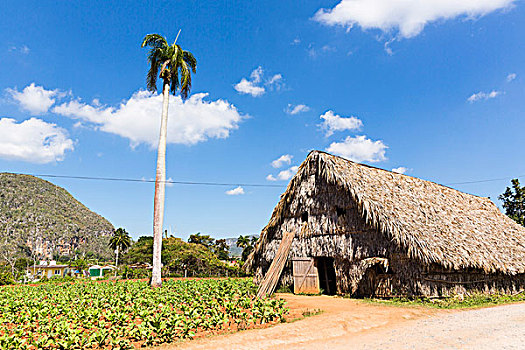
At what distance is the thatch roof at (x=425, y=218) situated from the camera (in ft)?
41.1

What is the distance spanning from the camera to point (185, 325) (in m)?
7.96

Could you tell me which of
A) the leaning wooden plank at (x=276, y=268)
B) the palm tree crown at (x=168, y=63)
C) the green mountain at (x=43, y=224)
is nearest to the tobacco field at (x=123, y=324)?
the leaning wooden plank at (x=276, y=268)

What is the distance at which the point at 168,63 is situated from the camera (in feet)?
71.1

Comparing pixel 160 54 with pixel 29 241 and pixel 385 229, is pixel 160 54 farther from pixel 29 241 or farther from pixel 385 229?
pixel 29 241

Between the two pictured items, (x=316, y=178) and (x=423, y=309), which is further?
(x=316, y=178)

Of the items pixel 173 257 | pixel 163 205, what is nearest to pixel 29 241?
A: pixel 173 257

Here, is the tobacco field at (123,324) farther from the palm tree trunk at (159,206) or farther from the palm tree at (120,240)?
the palm tree at (120,240)

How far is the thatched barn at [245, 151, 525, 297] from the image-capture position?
1245 centimetres

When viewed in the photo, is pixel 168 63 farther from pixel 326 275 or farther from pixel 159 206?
pixel 326 275

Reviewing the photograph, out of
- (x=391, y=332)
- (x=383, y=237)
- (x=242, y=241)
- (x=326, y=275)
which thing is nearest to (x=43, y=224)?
(x=242, y=241)

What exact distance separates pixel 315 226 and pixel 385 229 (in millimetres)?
3896

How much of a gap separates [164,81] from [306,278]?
14.6 m

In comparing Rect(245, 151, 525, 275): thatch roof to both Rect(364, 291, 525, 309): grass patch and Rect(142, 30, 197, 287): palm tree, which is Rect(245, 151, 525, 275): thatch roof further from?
Rect(142, 30, 197, 287): palm tree

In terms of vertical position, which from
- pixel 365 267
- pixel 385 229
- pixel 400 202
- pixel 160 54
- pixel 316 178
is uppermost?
pixel 160 54
